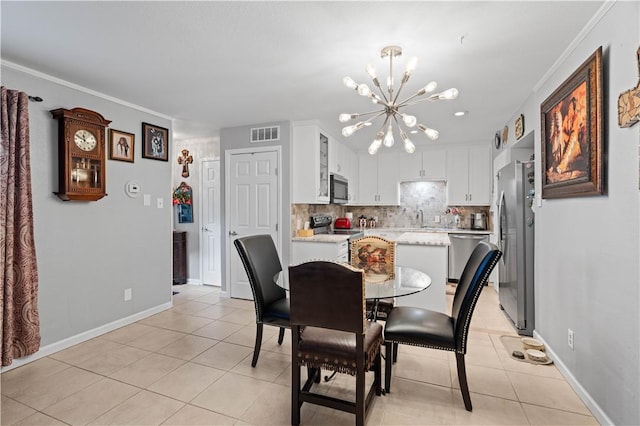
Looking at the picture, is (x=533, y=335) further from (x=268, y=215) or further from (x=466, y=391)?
(x=268, y=215)

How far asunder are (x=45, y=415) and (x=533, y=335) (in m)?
3.90

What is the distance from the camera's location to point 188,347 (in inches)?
114

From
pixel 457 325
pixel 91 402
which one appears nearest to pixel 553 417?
pixel 457 325

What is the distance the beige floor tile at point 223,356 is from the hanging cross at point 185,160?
334cm

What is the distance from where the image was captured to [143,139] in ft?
11.9

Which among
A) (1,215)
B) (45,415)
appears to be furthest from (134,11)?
(45,415)

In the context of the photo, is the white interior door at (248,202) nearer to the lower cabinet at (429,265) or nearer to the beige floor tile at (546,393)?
the lower cabinet at (429,265)

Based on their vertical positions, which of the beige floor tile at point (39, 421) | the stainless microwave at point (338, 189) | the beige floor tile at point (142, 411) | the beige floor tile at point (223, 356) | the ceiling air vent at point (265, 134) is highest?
the ceiling air vent at point (265, 134)

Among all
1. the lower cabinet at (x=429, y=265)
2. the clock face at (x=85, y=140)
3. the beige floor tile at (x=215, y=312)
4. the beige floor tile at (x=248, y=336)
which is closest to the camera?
the clock face at (x=85, y=140)

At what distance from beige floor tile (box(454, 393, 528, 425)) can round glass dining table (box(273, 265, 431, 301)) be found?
761mm

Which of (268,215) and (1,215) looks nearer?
(1,215)

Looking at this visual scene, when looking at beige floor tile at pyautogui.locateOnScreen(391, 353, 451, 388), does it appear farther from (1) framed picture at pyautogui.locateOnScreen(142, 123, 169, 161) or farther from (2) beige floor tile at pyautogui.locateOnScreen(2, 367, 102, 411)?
(1) framed picture at pyautogui.locateOnScreen(142, 123, 169, 161)

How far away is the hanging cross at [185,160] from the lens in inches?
208

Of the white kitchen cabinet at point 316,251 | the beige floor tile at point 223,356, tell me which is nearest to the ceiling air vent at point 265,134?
the white kitchen cabinet at point 316,251
